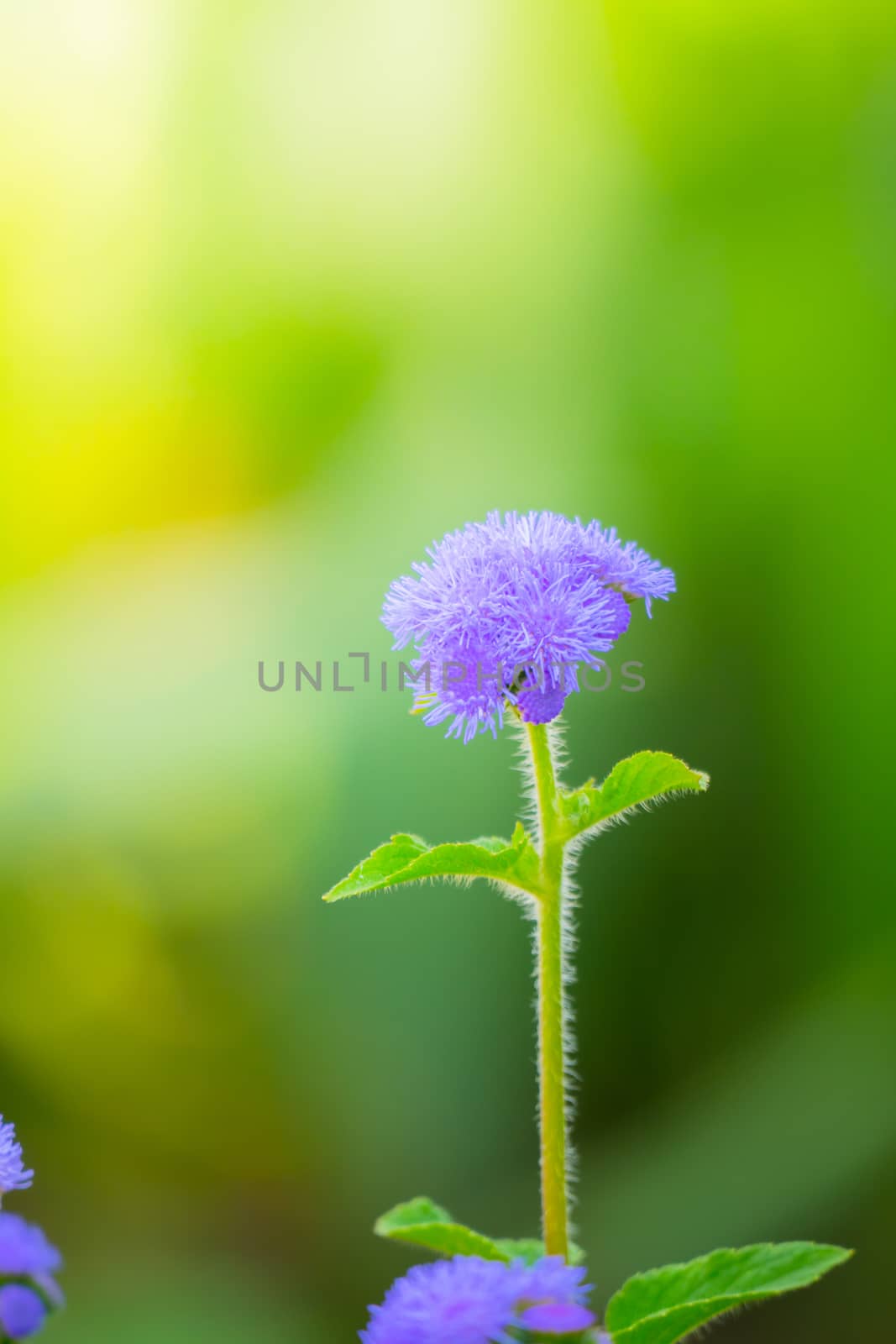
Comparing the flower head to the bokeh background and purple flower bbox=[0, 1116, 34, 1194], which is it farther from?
the bokeh background

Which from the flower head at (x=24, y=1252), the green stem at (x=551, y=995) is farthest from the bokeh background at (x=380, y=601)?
the flower head at (x=24, y=1252)

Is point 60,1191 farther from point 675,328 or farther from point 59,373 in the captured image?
point 675,328

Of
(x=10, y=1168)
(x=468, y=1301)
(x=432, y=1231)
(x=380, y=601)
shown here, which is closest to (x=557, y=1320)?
(x=468, y=1301)

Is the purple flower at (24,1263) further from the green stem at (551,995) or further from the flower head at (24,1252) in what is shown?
the green stem at (551,995)

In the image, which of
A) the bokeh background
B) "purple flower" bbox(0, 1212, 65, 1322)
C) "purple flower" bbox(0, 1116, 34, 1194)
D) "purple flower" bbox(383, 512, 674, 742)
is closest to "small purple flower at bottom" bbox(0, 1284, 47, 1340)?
"purple flower" bbox(0, 1212, 65, 1322)

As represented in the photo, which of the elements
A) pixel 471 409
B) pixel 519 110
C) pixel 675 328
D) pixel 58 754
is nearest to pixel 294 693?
pixel 58 754

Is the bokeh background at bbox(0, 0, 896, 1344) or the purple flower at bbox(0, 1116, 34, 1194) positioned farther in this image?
the bokeh background at bbox(0, 0, 896, 1344)
